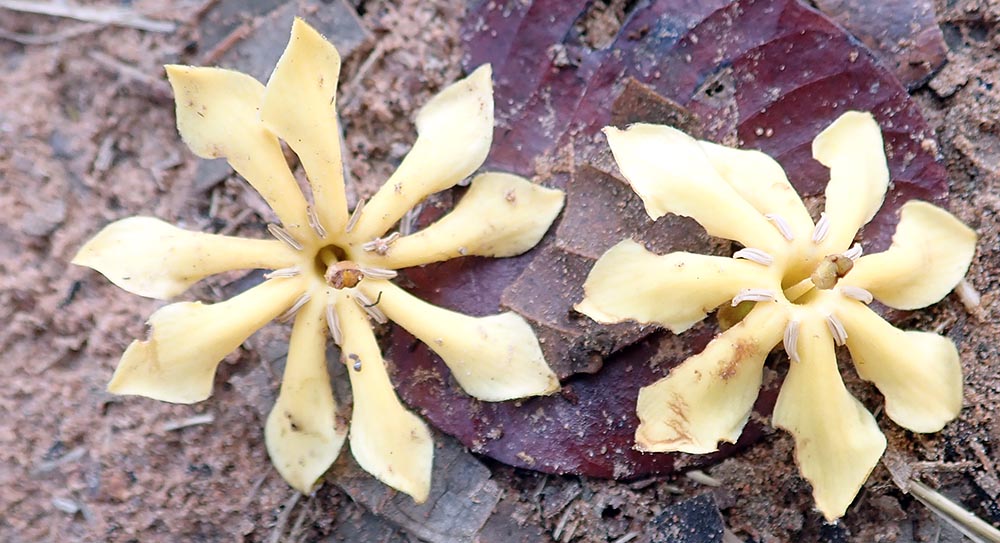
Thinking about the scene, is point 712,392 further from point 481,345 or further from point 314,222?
point 314,222

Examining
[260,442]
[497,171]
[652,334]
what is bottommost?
[260,442]

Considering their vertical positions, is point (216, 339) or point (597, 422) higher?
point (216, 339)

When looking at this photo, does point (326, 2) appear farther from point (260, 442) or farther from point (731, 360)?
point (731, 360)

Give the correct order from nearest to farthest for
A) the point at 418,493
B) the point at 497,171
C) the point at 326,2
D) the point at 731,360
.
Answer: the point at 731,360 < the point at 418,493 < the point at 497,171 < the point at 326,2

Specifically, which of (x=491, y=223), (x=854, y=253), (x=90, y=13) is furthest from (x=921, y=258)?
(x=90, y=13)

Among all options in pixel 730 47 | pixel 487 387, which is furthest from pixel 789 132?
pixel 487 387

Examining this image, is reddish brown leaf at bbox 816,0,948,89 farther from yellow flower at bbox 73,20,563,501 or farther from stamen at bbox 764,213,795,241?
yellow flower at bbox 73,20,563,501
